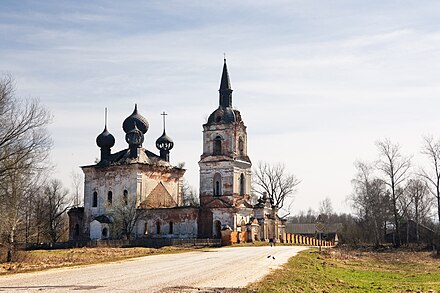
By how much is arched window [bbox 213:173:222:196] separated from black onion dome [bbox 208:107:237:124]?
5775 mm

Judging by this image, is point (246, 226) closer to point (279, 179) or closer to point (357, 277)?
point (279, 179)

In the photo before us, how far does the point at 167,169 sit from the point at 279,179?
1821 cm

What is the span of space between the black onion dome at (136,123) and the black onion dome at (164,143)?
324 cm

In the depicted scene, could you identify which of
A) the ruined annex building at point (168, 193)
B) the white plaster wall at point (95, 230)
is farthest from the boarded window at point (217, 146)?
the white plaster wall at point (95, 230)

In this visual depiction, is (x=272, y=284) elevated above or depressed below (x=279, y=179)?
below

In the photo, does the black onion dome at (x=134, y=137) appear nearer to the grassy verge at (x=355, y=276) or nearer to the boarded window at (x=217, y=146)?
the boarded window at (x=217, y=146)

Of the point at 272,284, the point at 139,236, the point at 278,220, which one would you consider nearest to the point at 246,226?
the point at 278,220

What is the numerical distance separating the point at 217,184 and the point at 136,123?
1221 cm

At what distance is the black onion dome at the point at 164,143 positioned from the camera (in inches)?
2768

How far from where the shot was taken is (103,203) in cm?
6481

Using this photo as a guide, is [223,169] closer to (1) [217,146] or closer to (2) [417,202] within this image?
(1) [217,146]

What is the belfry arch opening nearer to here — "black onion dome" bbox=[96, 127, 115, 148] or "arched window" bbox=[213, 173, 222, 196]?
"arched window" bbox=[213, 173, 222, 196]

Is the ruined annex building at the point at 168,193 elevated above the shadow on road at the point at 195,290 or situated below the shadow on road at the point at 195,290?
above

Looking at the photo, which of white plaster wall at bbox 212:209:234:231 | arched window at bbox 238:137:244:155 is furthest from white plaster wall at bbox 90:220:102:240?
arched window at bbox 238:137:244:155
